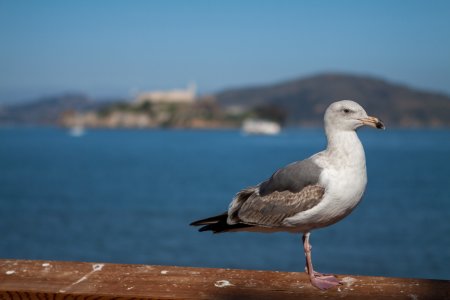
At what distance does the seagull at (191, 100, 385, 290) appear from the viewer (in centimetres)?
312

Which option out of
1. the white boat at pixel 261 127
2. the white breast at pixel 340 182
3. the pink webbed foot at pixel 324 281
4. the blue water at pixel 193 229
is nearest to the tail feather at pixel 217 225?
the white breast at pixel 340 182

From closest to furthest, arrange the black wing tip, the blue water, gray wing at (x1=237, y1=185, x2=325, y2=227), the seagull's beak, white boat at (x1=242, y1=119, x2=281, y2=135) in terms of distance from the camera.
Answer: the seagull's beak, gray wing at (x1=237, y1=185, x2=325, y2=227), the black wing tip, the blue water, white boat at (x1=242, y1=119, x2=281, y2=135)

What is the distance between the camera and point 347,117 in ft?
10.7

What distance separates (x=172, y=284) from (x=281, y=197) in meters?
1.21

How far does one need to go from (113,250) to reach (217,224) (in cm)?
1614

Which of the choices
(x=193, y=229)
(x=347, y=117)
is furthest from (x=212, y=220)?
(x=193, y=229)

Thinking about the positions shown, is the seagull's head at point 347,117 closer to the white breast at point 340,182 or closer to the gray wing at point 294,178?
the white breast at point 340,182

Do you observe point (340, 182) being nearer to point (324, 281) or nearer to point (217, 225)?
point (324, 281)

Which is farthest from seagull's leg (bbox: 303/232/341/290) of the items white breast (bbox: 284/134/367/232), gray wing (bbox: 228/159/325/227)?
gray wing (bbox: 228/159/325/227)

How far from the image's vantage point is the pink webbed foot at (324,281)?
8.75 feet

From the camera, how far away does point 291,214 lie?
344 cm

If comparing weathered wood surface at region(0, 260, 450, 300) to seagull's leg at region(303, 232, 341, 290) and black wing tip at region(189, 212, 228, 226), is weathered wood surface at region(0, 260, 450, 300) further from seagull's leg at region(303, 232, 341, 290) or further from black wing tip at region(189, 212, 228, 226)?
black wing tip at region(189, 212, 228, 226)

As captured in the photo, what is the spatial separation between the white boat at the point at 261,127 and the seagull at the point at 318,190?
148 metres

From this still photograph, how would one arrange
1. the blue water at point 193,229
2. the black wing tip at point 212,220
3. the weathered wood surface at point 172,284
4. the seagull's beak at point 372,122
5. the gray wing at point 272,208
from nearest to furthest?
the weathered wood surface at point 172,284 → the seagull's beak at point 372,122 → the gray wing at point 272,208 → the black wing tip at point 212,220 → the blue water at point 193,229
